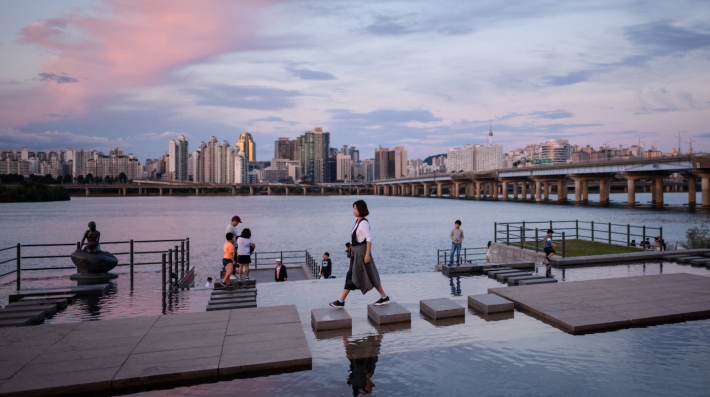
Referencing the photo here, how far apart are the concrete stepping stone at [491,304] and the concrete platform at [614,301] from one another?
390mm

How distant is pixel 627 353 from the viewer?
760cm

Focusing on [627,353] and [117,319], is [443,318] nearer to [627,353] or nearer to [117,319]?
[627,353]

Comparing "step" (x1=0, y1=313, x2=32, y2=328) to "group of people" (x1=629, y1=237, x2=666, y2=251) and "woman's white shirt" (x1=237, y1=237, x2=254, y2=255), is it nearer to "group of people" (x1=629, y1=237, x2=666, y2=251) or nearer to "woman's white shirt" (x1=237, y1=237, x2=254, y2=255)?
"woman's white shirt" (x1=237, y1=237, x2=254, y2=255)

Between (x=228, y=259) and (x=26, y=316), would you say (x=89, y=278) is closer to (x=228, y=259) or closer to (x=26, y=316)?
(x=228, y=259)

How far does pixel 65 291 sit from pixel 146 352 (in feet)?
20.7

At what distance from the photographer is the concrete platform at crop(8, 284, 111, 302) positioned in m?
11.9

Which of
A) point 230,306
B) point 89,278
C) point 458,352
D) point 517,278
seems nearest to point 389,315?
point 458,352

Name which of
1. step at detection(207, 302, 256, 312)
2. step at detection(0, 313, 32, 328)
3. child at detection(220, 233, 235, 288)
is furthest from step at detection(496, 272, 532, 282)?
step at detection(0, 313, 32, 328)

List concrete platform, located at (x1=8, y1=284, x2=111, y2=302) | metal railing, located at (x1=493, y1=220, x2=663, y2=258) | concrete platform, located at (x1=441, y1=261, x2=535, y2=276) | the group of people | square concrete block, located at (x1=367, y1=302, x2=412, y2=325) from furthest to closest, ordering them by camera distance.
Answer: the group of people, metal railing, located at (x1=493, y1=220, x2=663, y2=258), concrete platform, located at (x1=441, y1=261, x2=535, y2=276), concrete platform, located at (x1=8, y1=284, x2=111, y2=302), square concrete block, located at (x1=367, y1=302, x2=412, y2=325)

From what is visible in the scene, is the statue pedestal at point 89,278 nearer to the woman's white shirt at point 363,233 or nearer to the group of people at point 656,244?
the woman's white shirt at point 363,233

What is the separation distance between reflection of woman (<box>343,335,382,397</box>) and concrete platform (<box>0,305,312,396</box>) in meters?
0.71

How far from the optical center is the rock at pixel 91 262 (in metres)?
14.5

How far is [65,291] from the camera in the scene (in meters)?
A: 12.4

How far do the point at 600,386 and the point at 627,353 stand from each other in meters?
1.63
